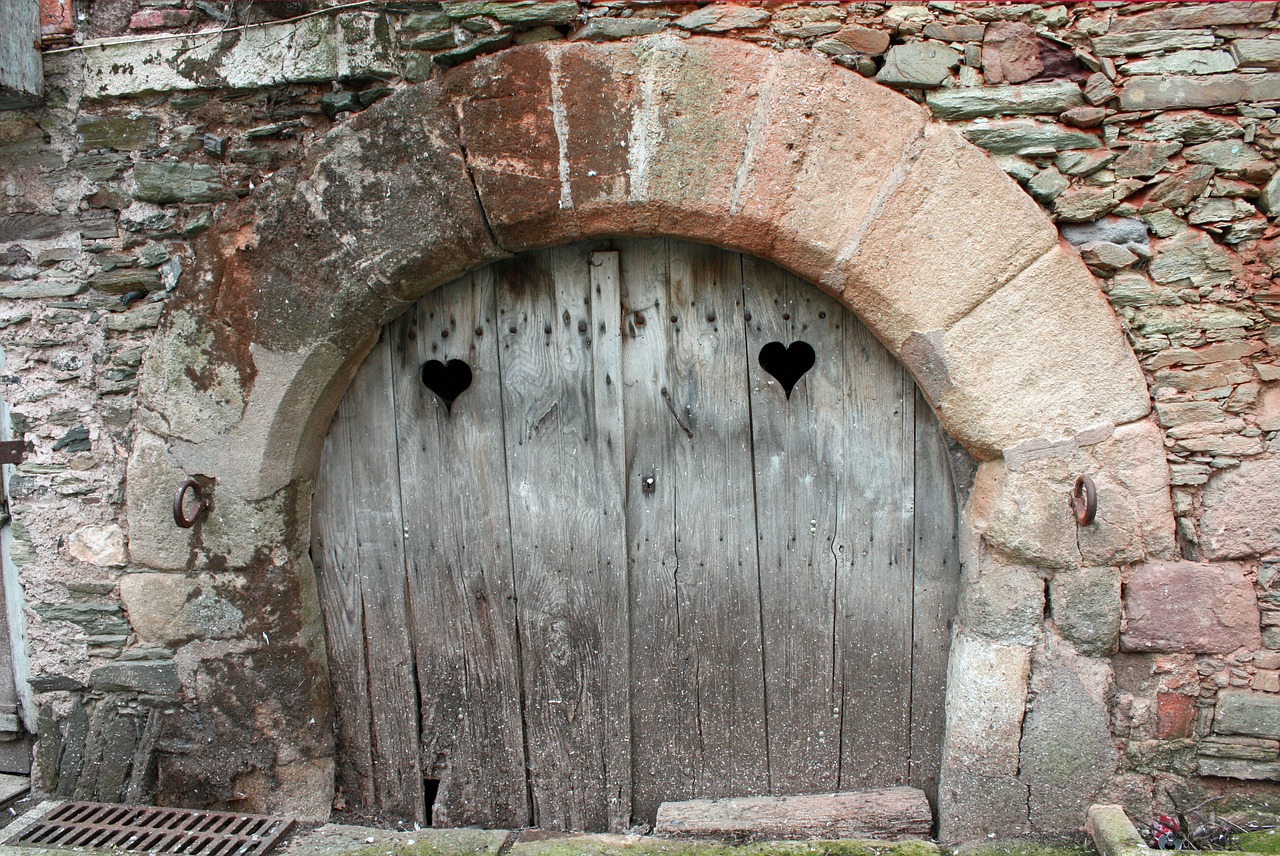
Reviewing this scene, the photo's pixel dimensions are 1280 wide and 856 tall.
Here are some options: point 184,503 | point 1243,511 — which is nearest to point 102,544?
point 184,503

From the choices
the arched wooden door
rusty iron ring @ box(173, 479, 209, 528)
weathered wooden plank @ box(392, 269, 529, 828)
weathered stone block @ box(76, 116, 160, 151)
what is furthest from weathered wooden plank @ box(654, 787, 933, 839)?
weathered stone block @ box(76, 116, 160, 151)

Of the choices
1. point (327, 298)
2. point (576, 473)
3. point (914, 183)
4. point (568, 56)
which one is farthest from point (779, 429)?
point (327, 298)

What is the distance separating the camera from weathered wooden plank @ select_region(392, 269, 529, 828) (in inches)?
87.7

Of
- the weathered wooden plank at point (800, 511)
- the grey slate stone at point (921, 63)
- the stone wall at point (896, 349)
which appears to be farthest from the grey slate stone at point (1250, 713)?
the grey slate stone at point (921, 63)

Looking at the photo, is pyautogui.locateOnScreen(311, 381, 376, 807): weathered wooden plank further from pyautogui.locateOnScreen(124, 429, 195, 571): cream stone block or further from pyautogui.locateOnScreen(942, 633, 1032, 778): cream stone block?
pyautogui.locateOnScreen(942, 633, 1032, 778): cream stone block

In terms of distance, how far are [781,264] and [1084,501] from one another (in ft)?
2.91

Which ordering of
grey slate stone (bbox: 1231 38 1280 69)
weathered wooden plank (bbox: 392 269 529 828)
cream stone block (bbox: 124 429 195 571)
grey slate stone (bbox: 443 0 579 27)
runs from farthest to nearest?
1. weathered wooden plank (bbox: 392 269 529 828)
2. cream stone block (bbox: 124 429 195 571)
3. grey slate stone (bbox: 443 0 579 27)
4. grey slate stone (bbox: 1231 38 1280 69)

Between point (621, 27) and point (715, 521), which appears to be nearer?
point (621, 27)

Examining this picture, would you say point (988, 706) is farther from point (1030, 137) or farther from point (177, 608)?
point (177, 608)

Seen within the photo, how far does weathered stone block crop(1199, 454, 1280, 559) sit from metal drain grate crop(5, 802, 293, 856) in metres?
2.46

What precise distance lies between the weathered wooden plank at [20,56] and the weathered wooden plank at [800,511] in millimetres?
1830

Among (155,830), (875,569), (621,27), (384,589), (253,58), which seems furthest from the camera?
(384,589)

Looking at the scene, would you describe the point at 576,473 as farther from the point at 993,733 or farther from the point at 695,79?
the point at 993,733

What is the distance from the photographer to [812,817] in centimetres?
221
